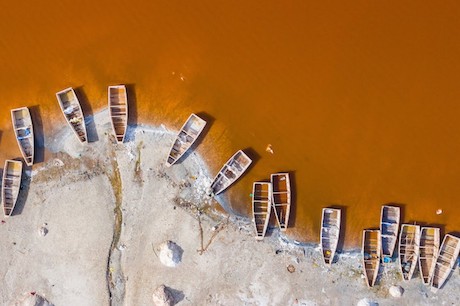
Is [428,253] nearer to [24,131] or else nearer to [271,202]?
[271,202]

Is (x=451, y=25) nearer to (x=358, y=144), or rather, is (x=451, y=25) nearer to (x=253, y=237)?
(x=358, y=144)

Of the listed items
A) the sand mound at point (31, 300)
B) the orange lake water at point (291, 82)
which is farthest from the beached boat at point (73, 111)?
the sand mound at point (31, 300)

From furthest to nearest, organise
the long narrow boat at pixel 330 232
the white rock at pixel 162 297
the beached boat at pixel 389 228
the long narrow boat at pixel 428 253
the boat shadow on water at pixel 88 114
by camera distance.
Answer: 1. the boat shadow on water at pixel 88 114
2. the long narrow boat at pixel 330 232
3. the beached boat at pixel 389 228
4. the long narrow boat at pixel 428 253
5. the white rock at pixel 162 297

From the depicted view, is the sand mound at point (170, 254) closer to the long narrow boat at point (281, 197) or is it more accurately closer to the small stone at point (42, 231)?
the long narrow boat at point (281, 197)

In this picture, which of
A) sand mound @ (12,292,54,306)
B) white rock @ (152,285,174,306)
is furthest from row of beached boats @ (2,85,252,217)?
white rock @ (152,285,174,306)

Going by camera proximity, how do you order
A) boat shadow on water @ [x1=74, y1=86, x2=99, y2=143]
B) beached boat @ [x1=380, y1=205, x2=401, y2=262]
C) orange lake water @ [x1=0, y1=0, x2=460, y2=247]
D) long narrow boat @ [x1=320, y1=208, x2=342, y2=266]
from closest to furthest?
beached boat @ [x1=380, y1=205, x2=401, y2=262] → long narrow boat @ [x1=320, y1=208, x2=342, y2=266] → orange lake water @ [x1=0, y1=0, x2=460, y2=247] → boat shadow on water @ [x1=74, y1=86, x2=99, y2=143]

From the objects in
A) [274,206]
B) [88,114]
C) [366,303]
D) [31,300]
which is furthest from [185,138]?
[366,303]

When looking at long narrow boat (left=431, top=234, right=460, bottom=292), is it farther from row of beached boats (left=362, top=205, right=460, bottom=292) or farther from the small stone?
the small stone

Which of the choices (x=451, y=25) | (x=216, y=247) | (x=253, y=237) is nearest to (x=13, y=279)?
(x=216, y=247)
